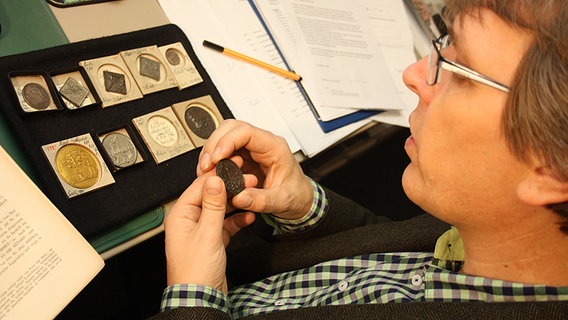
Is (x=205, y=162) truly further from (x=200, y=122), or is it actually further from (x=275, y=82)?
(x=275, y=82)

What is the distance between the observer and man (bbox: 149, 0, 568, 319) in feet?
2.24

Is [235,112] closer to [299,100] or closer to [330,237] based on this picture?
[299,100]

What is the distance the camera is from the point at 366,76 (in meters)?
1.42

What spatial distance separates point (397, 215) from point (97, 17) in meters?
1.58

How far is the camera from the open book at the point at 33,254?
0.64 m

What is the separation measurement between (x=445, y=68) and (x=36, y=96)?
0.73 metres

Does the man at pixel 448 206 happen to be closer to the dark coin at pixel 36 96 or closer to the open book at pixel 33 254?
the open book at pixel 33 254

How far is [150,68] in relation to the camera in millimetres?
1073

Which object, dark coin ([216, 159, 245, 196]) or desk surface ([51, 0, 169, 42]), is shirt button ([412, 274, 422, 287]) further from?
desk surface ([51, 0, 169, 42])

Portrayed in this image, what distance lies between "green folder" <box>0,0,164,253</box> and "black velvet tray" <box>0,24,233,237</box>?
0.09 feet

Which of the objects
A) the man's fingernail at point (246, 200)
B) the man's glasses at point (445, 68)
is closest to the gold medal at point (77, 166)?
the man's fingernail at point (246, 200)

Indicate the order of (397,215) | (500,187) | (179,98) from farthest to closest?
(397,215) < (179,98) < (500,187)

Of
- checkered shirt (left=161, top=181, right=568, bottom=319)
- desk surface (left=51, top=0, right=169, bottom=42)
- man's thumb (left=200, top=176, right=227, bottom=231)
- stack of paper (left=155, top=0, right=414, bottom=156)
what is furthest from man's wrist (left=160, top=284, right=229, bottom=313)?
desk surface (left=51, top=0, right=169, bottom=42)

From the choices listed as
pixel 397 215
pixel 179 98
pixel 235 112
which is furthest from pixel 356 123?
pixel 397 215
